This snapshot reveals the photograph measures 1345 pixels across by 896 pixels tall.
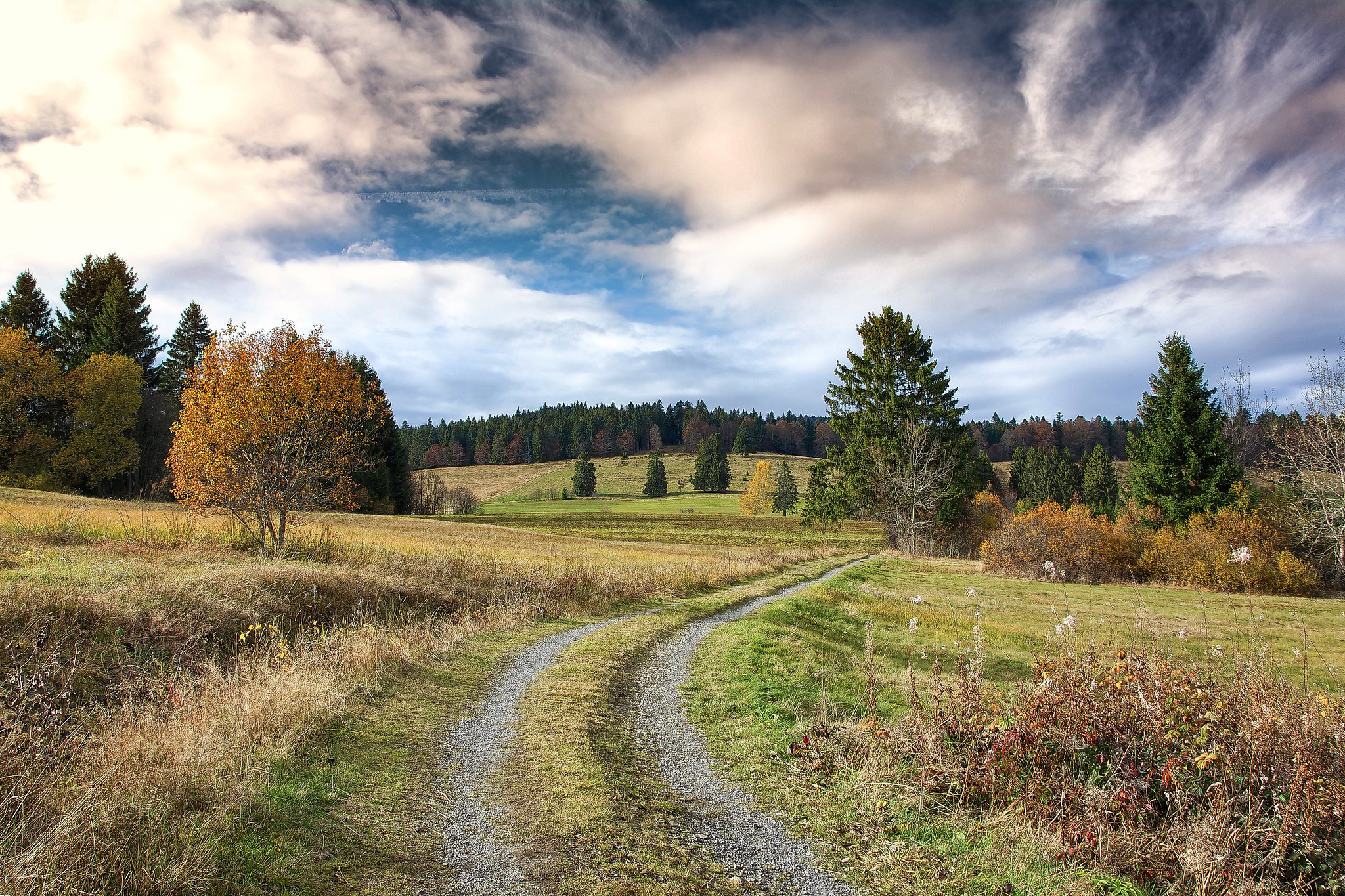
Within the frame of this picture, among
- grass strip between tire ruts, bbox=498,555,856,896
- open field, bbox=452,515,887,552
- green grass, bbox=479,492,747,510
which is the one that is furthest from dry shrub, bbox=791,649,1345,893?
green grass, bbox=479,492,747,510

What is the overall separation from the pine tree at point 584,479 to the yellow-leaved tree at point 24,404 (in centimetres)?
7680

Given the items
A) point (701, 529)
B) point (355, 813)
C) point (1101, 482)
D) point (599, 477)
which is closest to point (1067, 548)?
point (355, 813)

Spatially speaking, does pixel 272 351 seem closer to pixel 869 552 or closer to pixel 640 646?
pixel 640 646

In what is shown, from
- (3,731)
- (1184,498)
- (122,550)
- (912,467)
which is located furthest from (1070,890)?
(1184,498)

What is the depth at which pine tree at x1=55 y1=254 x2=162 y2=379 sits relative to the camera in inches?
1991

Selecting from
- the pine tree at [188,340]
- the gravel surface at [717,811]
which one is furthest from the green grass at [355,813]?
the pine tree at [188,340]

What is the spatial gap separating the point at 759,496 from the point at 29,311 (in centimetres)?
7948

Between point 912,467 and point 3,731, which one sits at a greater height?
point 912,467

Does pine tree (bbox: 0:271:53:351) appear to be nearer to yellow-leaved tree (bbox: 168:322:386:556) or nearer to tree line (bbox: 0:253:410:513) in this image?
tree line (bbox: 0:253:410:513)

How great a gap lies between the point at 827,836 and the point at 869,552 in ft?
153

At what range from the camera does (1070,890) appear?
4281 mm

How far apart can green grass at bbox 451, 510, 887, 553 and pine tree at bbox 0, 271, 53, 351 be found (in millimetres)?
36882

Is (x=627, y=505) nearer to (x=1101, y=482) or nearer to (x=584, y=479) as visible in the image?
(x=584, y=479)

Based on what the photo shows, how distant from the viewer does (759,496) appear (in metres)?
91.9
